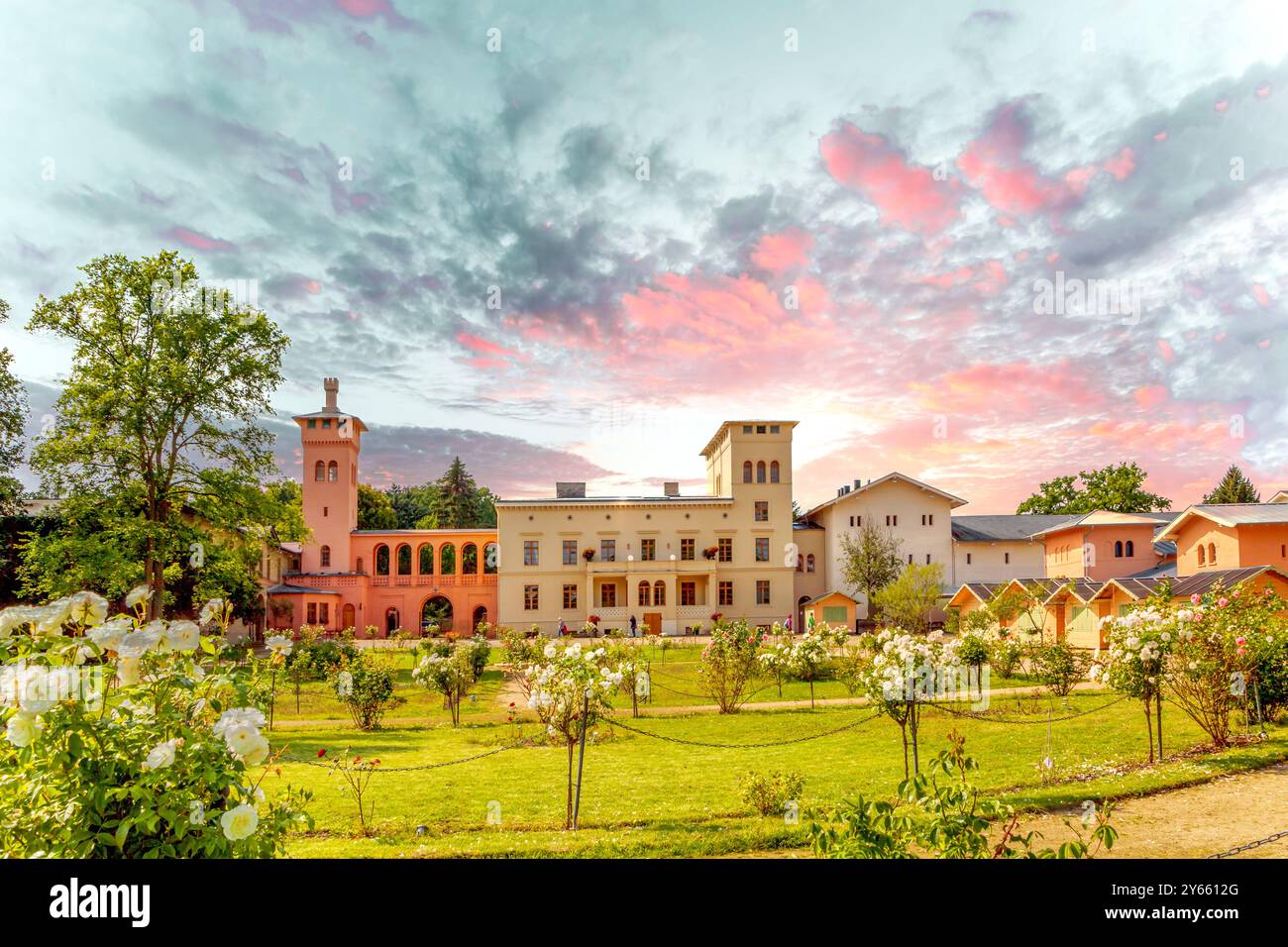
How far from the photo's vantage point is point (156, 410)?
1532 cm

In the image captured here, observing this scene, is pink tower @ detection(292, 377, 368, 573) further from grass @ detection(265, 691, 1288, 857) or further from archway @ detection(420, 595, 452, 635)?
grass @ detection(265, 691, 1288, 857)

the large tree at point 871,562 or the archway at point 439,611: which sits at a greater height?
the large tree at point 871,562

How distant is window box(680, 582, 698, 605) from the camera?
36.2 meters

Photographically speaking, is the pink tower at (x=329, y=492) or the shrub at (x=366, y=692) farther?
the pink tower at (x=329, y=492)

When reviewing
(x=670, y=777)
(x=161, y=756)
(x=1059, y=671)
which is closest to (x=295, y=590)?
(x=670, y=777)

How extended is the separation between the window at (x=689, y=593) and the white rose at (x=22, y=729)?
34470 millimetres

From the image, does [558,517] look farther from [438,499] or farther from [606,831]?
[606,831]

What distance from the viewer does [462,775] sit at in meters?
9.47

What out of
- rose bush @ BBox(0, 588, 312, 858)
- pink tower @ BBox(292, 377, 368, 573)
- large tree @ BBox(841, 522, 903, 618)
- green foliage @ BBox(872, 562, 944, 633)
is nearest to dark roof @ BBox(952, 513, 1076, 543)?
large tree @ BBox(841, 522, 903, 618)

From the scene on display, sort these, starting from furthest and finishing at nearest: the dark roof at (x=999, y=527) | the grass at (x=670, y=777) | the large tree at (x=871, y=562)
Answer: the dark roof at (x=999, y=527) → the large tree at (x=871, y=562) → the grass at (x=670, y=777)

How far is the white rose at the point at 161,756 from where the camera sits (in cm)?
224

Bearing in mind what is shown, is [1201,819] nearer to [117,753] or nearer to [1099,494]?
[117,753]

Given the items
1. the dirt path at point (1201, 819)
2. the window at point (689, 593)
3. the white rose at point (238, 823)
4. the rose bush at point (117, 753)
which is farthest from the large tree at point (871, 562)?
the white rose at point (238, 823)

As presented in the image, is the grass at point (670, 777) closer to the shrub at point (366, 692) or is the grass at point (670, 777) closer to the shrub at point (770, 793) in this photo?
the shrub at point (770, 793)
